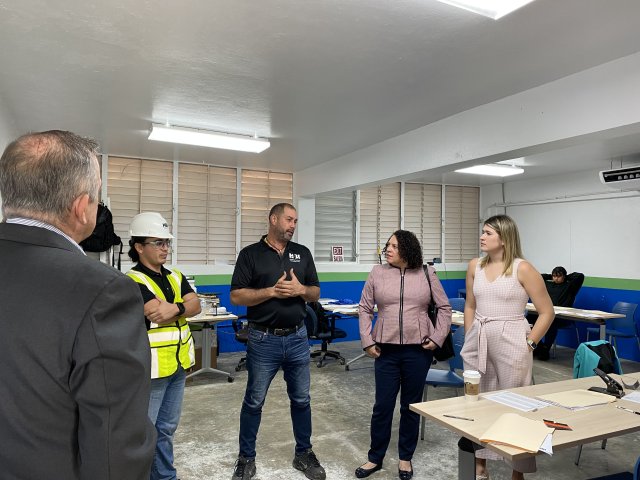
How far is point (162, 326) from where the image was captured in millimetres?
2281

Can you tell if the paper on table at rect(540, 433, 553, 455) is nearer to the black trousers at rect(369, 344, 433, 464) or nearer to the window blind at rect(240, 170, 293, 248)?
the black trousers at rect(369, 344, 433, 464)

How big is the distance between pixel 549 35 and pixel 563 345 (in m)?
6.40

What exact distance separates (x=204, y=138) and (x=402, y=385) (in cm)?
329

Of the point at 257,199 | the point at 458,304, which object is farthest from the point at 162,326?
the point at 257,199

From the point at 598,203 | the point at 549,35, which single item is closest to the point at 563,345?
the point at 598,203

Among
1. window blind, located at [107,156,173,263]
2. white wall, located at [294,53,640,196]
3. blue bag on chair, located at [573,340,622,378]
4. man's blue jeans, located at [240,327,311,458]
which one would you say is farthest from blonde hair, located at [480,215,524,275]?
window blind, located at [107,156,173,263]

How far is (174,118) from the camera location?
443 centimetres

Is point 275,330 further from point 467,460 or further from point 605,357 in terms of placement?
point 605,357

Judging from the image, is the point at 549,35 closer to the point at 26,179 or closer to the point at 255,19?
the point at 255,19

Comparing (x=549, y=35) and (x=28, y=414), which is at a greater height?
(x=549, y=35)

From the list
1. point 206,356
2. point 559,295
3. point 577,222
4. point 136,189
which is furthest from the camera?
point 577,222

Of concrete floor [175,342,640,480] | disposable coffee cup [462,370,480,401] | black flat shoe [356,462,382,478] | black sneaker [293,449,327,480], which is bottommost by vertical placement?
concrete floor [175,342,640,480]

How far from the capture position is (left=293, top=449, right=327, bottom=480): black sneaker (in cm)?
292

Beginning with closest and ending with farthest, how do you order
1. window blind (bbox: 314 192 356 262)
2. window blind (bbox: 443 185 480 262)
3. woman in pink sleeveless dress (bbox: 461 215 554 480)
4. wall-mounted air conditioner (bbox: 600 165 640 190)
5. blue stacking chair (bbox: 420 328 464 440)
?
woman in pink sleeveless dress (bbox: 461 215 554 480) < blue stacking chair (bbox: 420 328 464 440) < wall-mounted air conditioner (bbox: 600 165 640 190) < window blind (bbox: 314 192 356 262) < window blind (bbox: 443 185 480 262)
